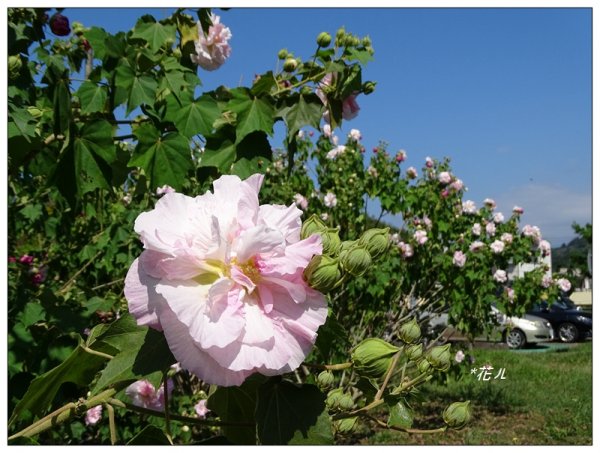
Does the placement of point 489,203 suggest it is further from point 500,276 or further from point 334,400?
point 334,400

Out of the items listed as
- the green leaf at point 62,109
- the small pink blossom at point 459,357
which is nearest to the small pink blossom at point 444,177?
the small pink blossom at point 459,357

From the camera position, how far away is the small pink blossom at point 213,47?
6.95 ft

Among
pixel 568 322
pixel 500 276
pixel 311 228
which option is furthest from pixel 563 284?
pixel 568 322

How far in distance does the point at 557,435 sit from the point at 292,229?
196 inches

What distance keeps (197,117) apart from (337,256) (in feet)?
4.50

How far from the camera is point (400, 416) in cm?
68

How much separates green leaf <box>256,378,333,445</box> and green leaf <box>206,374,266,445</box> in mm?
36

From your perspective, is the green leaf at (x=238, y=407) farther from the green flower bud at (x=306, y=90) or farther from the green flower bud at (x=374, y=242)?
the green flower bud at (x=306, y=90)

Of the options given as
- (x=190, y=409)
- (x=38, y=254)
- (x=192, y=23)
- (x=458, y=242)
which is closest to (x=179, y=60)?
(x=192, y=23)

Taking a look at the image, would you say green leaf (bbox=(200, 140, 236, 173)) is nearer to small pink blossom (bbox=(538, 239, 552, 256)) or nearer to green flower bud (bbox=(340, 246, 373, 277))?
green flower bud (bbox=(340, 246, 373, 277))

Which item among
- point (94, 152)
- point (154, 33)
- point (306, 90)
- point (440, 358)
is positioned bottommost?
point (440, 358)

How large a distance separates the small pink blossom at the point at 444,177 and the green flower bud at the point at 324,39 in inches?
125

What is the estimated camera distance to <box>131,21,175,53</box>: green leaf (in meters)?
2.02
